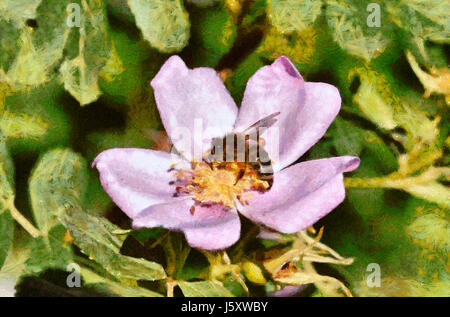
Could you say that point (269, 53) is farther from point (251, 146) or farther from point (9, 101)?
point (9, 101)

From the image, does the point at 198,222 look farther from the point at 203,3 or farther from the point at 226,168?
the point at 203,3

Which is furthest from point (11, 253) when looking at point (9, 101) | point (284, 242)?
point (284, 242)

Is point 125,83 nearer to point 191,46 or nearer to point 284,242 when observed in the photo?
point 191,46

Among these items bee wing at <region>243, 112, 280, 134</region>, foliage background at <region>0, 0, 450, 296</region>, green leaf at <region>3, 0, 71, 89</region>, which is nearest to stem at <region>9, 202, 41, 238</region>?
foliage background at <region>0, 0, 450, 296</region>

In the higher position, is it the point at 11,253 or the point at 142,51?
the point at 142,51
